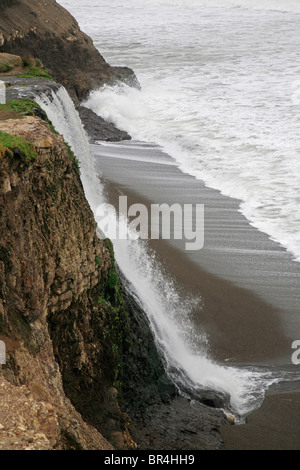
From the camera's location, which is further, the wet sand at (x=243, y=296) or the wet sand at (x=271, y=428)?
the wet sand at (x=243, y=296)

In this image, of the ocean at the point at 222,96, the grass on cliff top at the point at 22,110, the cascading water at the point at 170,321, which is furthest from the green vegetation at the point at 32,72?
the ocean at the point at 222,96

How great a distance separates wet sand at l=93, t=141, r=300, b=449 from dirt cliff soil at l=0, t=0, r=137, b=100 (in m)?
8.51

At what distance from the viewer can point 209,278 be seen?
32.8ft

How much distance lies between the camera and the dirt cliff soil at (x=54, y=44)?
18.8m

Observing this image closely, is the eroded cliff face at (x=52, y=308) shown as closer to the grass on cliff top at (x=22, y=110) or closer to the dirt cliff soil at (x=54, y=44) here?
the grass on cliff top at (x=22, y=110)

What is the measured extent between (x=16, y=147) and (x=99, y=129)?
14087mm

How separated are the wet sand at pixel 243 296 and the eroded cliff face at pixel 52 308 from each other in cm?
199

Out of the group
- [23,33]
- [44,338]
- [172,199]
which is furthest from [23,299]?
[23,33]

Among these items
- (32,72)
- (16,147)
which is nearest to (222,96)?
(32,72)

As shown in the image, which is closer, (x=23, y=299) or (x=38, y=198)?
(x=23, y=299)

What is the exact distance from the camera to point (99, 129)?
1936 centimetres

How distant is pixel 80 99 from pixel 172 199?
10.4m

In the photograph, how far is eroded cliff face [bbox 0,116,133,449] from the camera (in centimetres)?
406

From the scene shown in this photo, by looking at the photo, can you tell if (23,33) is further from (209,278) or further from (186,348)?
(186,348)
